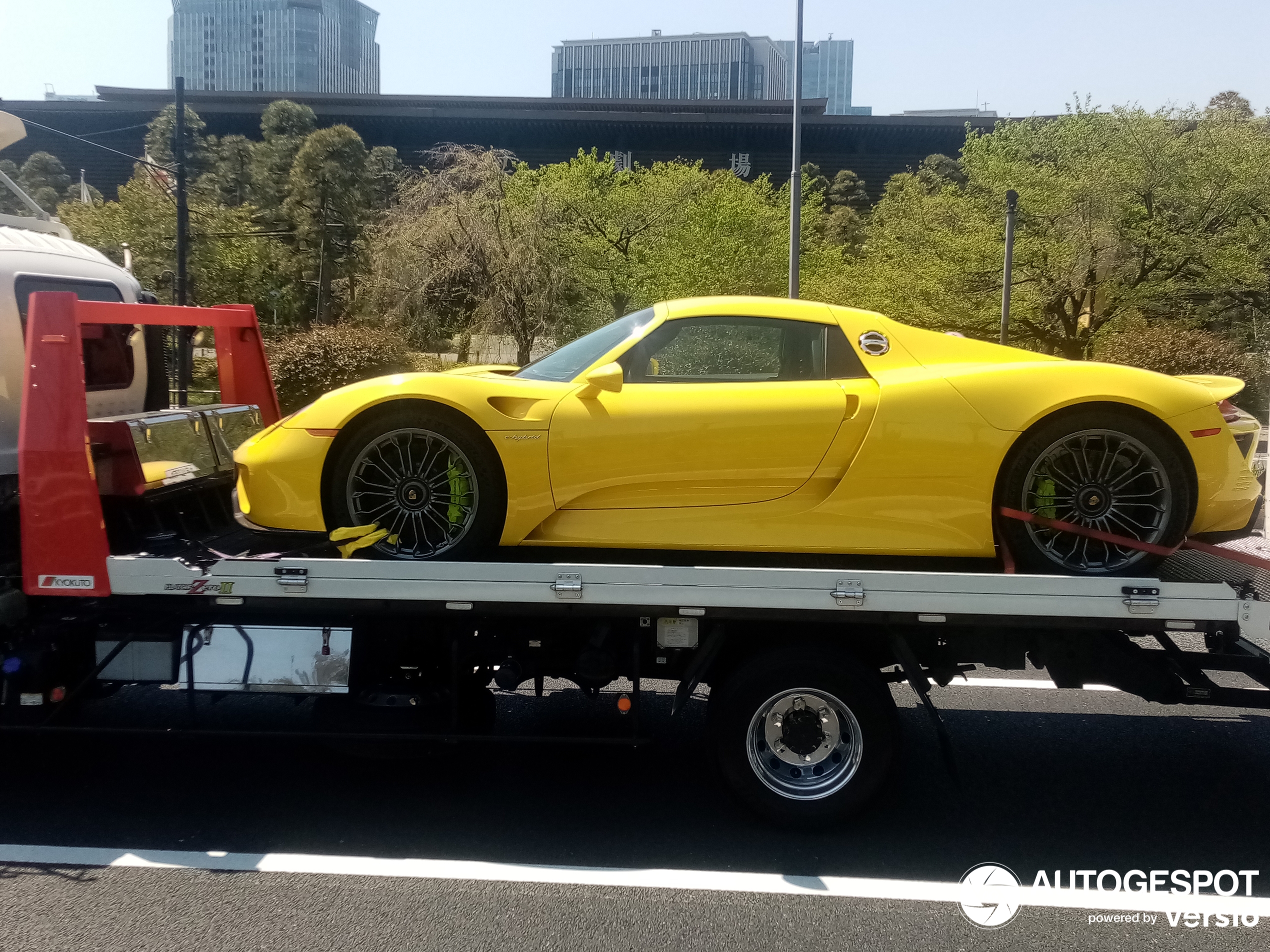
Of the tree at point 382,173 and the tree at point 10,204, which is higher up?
the tree at point 382,173

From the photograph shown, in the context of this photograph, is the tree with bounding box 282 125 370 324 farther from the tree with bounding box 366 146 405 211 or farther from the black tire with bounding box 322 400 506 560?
the black tire with bounding box 322 400 506 560

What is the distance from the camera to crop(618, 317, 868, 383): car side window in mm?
4484

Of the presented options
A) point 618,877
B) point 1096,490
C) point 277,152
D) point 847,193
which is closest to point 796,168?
point 1096,490

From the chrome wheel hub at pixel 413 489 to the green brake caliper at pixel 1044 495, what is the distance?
2.35 meters

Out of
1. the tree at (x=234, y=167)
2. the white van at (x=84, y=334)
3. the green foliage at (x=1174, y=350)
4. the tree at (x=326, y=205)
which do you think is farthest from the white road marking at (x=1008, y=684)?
the tree at (x=234, y=167)

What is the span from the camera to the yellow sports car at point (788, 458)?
13.9ft

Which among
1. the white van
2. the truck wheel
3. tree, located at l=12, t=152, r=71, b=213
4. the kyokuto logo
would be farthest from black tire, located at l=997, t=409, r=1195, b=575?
tree, located at l=12, t=152, r=71, b=213

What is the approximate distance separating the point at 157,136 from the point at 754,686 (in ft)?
174

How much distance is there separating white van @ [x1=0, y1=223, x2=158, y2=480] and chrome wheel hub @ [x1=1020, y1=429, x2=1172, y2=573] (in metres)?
4.34

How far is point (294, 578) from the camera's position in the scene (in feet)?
13.6

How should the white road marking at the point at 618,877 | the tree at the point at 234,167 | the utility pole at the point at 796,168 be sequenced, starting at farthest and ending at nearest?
the tree at the point at 234,167 < the utility pole at the point at 796,168 < the white road marking at the point at 618,877

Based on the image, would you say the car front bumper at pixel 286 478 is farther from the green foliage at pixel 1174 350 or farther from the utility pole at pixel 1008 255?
the green foliage at pixel 1174 350

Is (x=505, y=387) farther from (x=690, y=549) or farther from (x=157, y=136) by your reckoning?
(x=157, y=136)

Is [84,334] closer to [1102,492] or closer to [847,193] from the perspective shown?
[1102,492]
